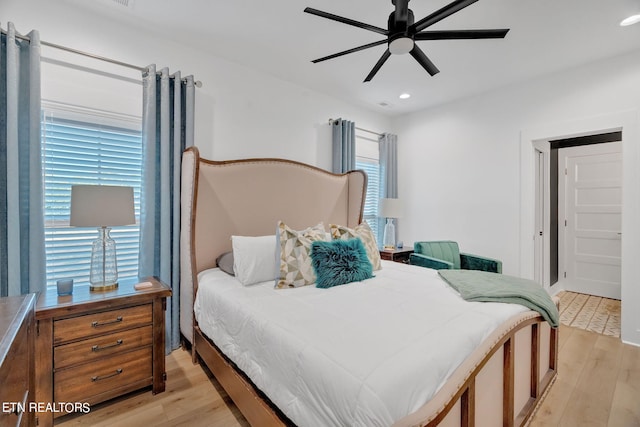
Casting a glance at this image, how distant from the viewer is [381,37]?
2.62 meters

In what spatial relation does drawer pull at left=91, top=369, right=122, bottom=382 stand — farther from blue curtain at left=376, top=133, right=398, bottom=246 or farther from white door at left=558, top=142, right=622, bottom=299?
white door at left=558, top=142, right=622, bottom=299

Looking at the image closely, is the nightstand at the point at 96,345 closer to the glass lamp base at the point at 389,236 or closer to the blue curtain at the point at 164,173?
the blue curtain at the point at 164,173

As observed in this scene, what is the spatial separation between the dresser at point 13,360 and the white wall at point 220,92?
179cm

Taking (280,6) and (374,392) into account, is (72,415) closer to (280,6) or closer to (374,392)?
(374,392)

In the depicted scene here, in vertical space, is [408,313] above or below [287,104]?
below

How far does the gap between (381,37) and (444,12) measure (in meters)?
1.05

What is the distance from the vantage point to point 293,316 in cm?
161

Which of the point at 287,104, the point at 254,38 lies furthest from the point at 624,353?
the point at 254,38

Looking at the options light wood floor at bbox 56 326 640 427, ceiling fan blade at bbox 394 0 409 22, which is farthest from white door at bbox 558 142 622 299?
ceiling fan blade at bbox 394 0 409 22

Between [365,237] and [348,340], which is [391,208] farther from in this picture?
[348,340]

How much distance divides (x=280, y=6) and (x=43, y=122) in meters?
1.89

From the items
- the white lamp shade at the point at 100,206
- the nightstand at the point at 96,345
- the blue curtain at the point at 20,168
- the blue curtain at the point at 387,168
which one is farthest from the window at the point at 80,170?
the blue curtain at the point at 387,168

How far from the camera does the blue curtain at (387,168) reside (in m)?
4.50

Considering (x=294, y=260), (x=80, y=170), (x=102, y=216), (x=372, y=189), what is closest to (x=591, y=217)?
(x=372, y=189)
